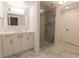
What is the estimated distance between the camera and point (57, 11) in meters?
4.09

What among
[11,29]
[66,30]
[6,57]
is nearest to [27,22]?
[11,29]

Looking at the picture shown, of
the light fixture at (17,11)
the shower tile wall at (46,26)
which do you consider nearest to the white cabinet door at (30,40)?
the light fixture at (17,11)

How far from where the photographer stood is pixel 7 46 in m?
2.27

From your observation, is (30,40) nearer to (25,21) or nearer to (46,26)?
(25,21)

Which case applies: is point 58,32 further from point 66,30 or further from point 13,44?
point 13,44

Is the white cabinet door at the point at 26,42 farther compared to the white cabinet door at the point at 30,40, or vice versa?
the white cabinet door at the point at 30,40

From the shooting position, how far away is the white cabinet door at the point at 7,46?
7.23ft

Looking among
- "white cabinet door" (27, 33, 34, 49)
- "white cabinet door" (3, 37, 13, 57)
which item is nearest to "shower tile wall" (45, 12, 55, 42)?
"white cabinet door" (27, 33, 34, 49)

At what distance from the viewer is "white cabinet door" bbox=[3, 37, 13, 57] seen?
2.20 meters

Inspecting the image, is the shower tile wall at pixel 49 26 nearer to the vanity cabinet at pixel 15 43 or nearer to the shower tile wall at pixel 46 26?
the shower tile wall at pixel 46 26

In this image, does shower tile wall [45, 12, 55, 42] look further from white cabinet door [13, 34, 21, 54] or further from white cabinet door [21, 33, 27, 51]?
white cabinet door [13, 34, 21, 54]

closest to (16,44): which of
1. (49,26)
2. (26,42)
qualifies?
(26,42)

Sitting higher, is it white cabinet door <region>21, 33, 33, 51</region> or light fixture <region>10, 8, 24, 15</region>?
light fixture <region>10, 8, 24, 15</region>

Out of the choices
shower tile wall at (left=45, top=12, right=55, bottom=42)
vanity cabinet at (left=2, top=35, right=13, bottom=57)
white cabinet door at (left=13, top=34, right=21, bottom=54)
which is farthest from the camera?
shower tile wall at (left=45, top=12, right=55, bottom=42)
